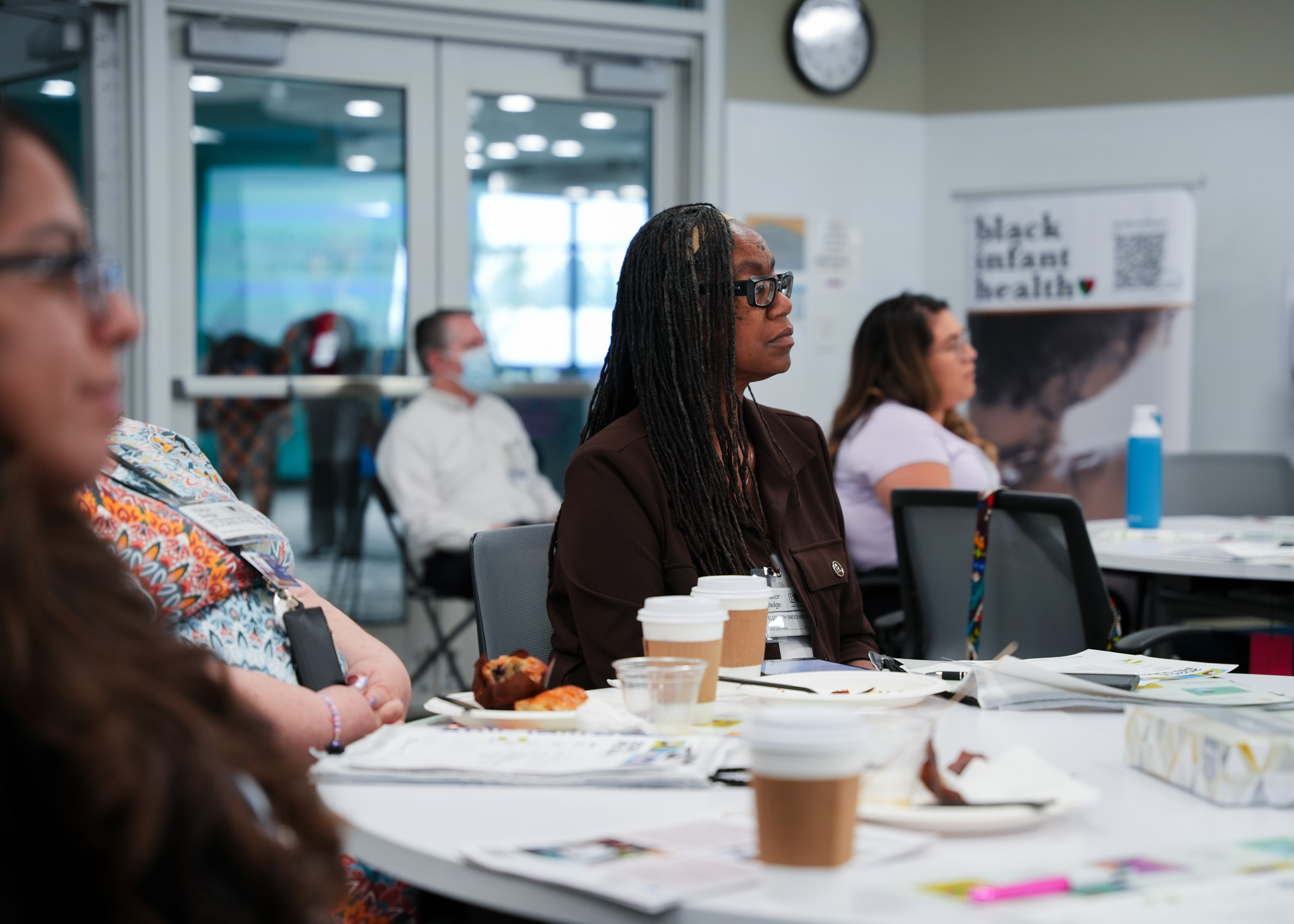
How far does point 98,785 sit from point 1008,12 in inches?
227

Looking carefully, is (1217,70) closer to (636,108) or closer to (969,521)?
(636,108)

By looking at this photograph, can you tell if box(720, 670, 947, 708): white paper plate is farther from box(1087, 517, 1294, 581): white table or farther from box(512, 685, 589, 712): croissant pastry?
box(1087, 517, 1294, 581): white table

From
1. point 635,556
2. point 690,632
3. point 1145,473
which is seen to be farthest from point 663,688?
point 1145,473

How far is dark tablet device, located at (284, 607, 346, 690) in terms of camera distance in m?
1.52

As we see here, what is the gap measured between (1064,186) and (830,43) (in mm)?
1203

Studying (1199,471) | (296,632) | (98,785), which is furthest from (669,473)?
(1199,471)

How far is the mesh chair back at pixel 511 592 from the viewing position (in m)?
1.97

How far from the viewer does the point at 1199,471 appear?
4445mm

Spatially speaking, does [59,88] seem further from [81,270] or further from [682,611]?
[81,270]

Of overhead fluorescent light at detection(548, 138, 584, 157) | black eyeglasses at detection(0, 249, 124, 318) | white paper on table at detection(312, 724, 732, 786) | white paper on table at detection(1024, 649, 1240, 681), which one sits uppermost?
overhead fluorescent light at detection(548, 138, 584, 157)

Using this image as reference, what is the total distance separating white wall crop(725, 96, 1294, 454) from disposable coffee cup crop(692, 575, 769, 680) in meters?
3.85

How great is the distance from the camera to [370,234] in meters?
4.96

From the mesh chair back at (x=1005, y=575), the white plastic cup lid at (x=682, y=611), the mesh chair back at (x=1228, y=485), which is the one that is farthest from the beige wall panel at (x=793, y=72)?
the white plastic cup lid at (x=682, y=611)

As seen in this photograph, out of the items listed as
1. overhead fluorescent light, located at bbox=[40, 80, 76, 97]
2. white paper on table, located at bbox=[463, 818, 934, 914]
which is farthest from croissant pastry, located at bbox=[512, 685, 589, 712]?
overhead fluorescent light, located at bbox=[40, 80, 76, 97]
